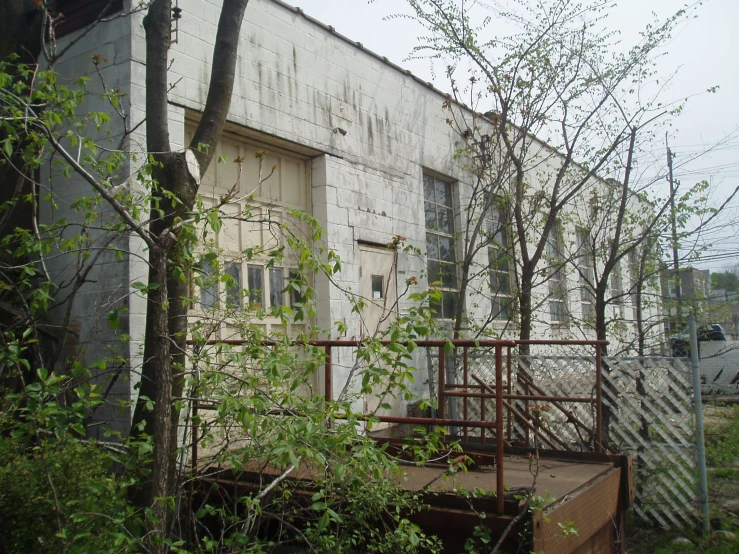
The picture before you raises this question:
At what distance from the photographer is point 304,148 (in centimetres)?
736

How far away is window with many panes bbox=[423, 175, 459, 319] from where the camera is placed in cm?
961

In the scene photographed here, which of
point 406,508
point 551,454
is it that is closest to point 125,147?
point 406,508

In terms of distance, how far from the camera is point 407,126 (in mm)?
9148

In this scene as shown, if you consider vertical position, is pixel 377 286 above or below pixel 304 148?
below

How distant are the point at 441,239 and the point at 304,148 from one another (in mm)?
3202

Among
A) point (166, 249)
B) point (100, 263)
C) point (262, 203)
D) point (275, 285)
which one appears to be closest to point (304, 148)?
point (262, 203)

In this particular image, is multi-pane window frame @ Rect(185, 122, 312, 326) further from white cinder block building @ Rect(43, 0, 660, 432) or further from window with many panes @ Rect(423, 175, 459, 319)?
window with many panes @ Rect(423, 175, 459, 319)

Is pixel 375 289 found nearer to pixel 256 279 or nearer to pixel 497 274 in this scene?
pixel 256 279

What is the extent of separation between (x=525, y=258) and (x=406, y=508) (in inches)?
204

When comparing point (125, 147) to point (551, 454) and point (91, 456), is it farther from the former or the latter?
point (551, 454)

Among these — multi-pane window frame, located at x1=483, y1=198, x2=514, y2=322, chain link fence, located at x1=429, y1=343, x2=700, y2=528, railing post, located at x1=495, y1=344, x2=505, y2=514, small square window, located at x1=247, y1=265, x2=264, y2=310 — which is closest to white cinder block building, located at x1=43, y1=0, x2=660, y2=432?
small square window, located at x1=247, y1=265, x2=264, y2=310

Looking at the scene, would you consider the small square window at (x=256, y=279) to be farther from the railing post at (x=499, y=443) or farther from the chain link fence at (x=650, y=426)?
the railing post at (x=499, y=443)

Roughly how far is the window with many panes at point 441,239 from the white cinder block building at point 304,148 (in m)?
0.03

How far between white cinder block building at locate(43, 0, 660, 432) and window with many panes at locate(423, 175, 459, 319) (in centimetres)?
3
